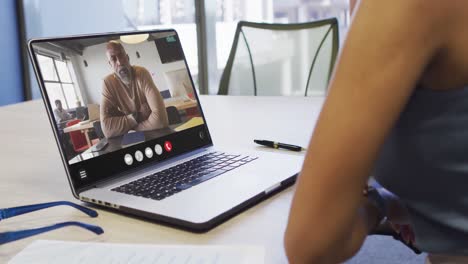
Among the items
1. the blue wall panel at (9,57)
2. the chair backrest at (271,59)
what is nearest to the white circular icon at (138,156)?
the chair backrest at (271,59)

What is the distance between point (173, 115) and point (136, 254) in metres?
0.42

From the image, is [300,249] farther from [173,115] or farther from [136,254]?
[173,115]

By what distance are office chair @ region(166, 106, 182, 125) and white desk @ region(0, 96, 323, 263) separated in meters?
0.17

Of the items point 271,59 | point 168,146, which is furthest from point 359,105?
point 271,59

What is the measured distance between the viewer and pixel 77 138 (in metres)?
0.91

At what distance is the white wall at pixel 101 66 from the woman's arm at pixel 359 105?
508 mm

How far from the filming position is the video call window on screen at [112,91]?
91 centimetres

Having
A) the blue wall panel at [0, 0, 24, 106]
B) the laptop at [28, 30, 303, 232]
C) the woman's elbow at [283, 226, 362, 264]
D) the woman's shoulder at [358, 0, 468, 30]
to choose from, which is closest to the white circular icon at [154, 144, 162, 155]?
the laptop at [28, 30, 303, 232]

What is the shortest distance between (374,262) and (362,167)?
5.87 ft

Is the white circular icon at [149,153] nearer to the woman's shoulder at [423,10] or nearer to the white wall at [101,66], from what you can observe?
the white wall at [101,66]

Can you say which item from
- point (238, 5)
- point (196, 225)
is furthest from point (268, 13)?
point (196, 225)

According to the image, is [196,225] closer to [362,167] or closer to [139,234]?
[139,234]

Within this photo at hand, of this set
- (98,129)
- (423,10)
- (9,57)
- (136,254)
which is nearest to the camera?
(423,10)

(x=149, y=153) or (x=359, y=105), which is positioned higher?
(x=359, y=105)
